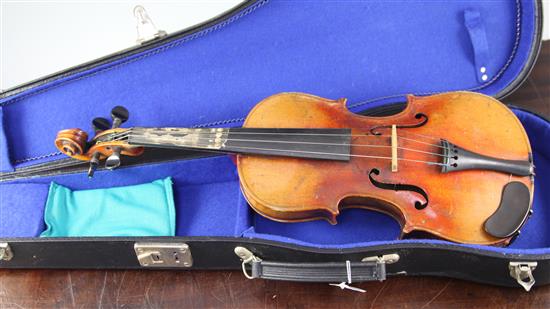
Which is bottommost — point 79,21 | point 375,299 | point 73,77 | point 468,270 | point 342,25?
point 375,299

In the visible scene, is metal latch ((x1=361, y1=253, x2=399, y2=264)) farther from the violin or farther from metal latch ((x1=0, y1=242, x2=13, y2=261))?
metal latch ((x1=0, y1=242, x2=13, y2=261))

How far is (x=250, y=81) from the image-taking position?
4.07ft

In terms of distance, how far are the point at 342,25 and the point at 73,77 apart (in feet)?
2.61

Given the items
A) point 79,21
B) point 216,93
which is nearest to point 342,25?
point 216,93

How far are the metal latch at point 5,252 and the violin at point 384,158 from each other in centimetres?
29

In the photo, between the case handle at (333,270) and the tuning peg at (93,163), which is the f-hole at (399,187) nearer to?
the case handle at (333,270)

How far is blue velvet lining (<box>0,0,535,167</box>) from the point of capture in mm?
1216

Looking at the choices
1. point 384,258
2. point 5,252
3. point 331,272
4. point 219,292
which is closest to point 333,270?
point 331,272

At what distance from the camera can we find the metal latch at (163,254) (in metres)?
1.01

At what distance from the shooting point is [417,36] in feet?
4.05

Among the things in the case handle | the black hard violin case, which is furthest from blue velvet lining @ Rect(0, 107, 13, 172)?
the case handle

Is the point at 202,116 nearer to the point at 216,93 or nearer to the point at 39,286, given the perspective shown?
the point at 216,93

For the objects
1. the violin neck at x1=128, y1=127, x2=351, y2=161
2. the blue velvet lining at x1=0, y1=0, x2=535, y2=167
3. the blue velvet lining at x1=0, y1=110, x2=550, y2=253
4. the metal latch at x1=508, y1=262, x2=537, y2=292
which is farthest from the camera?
the blue velvet lining at x1=0, y1=0, x2=535, y2=167

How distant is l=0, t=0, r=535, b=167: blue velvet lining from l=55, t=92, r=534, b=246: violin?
6.3 inches
